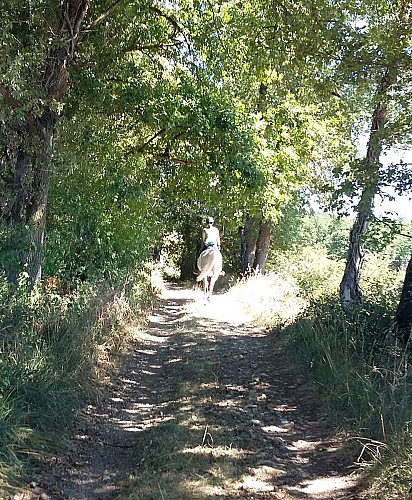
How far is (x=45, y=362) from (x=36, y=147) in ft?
13.3

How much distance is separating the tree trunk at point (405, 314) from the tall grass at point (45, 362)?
3.94 m

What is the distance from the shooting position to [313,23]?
7910mm

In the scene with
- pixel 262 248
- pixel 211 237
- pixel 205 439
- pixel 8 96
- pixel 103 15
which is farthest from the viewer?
pixel 262 248

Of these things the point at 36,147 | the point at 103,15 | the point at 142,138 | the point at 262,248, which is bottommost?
the point at 262,248

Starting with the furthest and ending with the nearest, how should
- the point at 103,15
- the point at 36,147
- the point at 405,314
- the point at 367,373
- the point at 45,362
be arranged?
the point at 103,15 < the point at 36,147 < the point at 405,314 < the point at 367,373 < the point at 45,362

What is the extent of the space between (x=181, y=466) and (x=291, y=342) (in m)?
4.36

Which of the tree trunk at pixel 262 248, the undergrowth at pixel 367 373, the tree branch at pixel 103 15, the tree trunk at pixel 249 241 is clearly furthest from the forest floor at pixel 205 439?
the tree trunk at pixel 249 241

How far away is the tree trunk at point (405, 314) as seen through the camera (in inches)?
251

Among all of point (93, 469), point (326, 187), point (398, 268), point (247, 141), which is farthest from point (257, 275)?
point (93, 469)

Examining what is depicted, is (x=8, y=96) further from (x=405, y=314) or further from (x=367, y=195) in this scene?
(x=405, y=314)

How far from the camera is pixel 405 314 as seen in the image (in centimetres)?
655

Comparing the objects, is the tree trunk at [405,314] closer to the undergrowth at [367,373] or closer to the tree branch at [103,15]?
the undergrowth at [367,373]

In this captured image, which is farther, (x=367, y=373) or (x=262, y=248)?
(x=262, y=248)

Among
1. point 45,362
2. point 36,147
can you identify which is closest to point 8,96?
point 36,147
